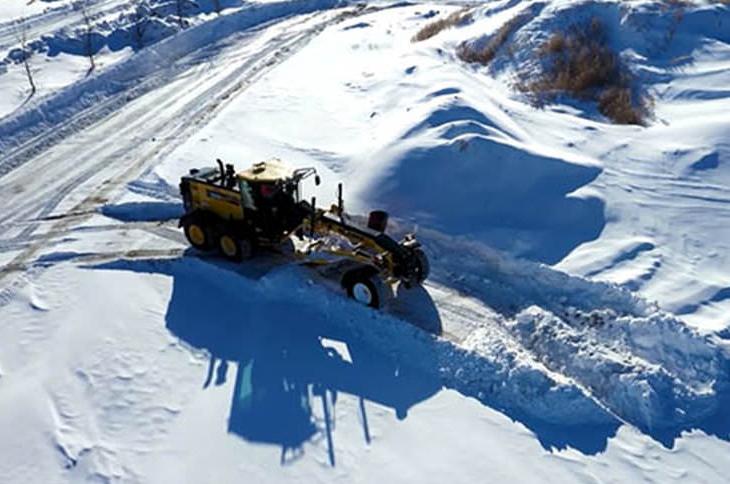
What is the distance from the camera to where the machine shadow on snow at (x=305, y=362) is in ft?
33.7

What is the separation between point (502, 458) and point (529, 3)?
62.2ft

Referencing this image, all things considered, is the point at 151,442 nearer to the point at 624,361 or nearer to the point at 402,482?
the point at 402,482

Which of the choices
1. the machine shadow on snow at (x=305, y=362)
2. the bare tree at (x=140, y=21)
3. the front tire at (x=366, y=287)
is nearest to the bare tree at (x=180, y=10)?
the bare tree at (x=140, y=21)

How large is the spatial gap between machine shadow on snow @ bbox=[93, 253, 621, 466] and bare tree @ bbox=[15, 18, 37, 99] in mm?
14815

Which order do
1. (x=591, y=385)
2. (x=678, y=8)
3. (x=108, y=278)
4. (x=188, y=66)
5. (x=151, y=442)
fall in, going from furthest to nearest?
(x=188, y=66)
(x=678, y=8)
(x=108, y=278)
(x=591, y=385)
(x=151, y=442)

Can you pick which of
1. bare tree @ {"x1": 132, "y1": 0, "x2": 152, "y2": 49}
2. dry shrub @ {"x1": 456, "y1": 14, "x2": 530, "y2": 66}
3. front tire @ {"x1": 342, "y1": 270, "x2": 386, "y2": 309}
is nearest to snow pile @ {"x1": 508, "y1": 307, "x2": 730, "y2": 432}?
front tire @ {"x1": 342, "y1": 270, "x2": 386, "y2": 309}

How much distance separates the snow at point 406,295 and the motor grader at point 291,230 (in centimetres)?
41

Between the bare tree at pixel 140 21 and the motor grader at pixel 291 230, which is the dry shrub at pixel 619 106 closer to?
the motor grader at pixel 291 230

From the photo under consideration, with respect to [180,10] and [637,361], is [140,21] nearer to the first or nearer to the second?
[180,10]

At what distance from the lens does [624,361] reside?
36.6ft

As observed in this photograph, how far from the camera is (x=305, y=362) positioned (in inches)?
457

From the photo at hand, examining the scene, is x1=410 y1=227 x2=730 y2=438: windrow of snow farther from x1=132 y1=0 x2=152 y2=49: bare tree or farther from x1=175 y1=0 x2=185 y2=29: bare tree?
x1=175 y1=0 x2=185 y2=29: bare tree

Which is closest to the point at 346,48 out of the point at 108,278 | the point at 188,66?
the point at 188,66

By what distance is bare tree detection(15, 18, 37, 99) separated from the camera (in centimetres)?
2477
